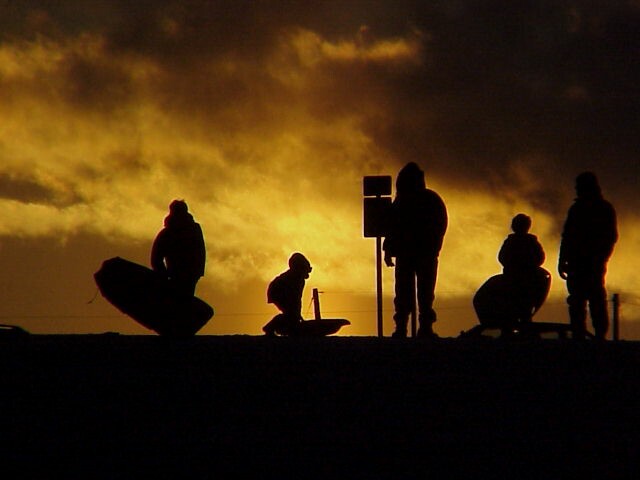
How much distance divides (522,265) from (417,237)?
90.8 inches

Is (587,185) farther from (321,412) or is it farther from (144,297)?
(321,412)

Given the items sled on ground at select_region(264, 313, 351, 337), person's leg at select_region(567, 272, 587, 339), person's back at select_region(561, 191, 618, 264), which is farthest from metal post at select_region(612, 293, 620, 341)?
person's back at select_region(561, 191, 618, 264)

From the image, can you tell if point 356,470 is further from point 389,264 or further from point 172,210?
point 172,210

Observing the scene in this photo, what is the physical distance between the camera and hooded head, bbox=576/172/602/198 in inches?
645

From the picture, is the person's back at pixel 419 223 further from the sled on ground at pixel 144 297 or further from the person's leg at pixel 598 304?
the sled on ground at pixel 144 297

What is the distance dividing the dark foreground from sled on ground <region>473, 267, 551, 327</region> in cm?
503

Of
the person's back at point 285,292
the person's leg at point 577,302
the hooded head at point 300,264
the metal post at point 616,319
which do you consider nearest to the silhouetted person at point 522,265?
the person's leg at point 577,302

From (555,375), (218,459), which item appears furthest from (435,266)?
(218,459)

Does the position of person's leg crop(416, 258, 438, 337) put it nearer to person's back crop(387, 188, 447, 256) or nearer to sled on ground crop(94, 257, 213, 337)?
person's back crop(387, 188, 447, 256)

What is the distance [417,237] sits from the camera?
645 inches

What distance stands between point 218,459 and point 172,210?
9.51 meters

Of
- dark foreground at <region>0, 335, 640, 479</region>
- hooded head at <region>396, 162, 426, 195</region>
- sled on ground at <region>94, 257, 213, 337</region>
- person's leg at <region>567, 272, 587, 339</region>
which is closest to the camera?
dark foreground at <region>0, 335, 640, 479</region>

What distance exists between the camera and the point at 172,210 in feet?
58.5

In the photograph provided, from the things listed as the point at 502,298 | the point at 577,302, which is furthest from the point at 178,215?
the point at 577,302
